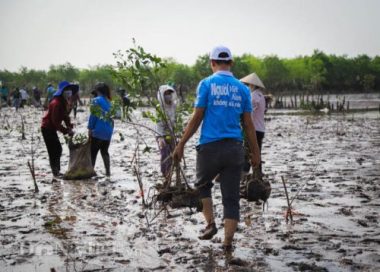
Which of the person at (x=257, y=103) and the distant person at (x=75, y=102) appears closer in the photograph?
the person at (x=257, y=103)

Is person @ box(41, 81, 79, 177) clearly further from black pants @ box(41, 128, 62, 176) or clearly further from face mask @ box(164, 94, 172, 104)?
face mask @ box(164, 94, 172, 104)

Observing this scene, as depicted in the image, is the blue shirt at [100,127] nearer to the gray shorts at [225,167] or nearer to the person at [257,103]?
the person at [257,103]

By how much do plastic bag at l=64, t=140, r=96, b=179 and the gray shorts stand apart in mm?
4339

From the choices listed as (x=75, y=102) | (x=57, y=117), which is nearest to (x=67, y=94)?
(x=57, y=117)

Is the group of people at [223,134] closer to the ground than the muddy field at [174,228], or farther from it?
farther from it

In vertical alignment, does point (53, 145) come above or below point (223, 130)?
below

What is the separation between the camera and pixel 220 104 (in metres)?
4.18

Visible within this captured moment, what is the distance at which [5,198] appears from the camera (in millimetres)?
6828

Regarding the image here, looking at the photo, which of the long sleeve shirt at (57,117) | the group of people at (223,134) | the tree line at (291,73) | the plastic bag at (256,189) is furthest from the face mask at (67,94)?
the tree line at (291,73)

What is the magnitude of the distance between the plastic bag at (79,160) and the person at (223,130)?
424cm

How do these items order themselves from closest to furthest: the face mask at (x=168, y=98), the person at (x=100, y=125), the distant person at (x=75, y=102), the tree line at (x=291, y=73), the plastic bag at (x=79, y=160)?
the face mask at (x=168, y=98)
the person at (x=100, y=125)
the plastic bag at (x=79, y=160)
the distant person at (x=75, y=102)
the tree line at (x=291, y=73)

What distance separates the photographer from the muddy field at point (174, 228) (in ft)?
13.4

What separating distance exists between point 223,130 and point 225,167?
371 millimetres

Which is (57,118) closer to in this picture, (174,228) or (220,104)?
(174,228)
